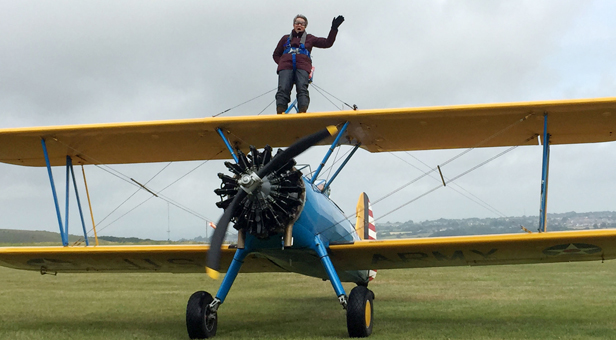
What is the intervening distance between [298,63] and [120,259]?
390 cm

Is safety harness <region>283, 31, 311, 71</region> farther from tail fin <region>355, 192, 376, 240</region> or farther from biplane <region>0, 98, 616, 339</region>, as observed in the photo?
tail fin <region>355, 192, 376, 240</region>

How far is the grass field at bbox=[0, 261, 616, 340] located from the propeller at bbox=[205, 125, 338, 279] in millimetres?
1063

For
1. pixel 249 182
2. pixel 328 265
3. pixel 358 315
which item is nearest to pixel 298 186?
pixel 249 182

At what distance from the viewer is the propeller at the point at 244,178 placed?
625 centimetres

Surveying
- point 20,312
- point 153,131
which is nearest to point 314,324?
point 153,131

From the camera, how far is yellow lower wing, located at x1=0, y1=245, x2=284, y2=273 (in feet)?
27.2

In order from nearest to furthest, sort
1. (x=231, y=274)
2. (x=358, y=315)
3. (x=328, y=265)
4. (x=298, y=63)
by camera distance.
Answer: (x=358, y=315) → (x=328, y=265) → (x=231, y=274) → (x=298, y=63)

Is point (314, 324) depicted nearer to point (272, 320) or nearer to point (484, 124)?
point (272, 320)

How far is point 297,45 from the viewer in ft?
26.4

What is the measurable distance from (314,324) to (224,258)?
1.70 m

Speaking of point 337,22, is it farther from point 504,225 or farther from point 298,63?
point 504,225

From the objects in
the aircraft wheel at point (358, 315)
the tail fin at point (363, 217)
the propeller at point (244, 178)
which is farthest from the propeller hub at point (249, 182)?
the tail fin at point (363, 217)

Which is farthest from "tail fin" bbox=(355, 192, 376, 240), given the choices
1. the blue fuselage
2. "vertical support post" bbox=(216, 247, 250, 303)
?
"vertical support post" bbox=(216, 247, 250, 303)

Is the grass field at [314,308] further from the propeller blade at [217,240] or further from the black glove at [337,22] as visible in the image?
the black glove at [337,22]
